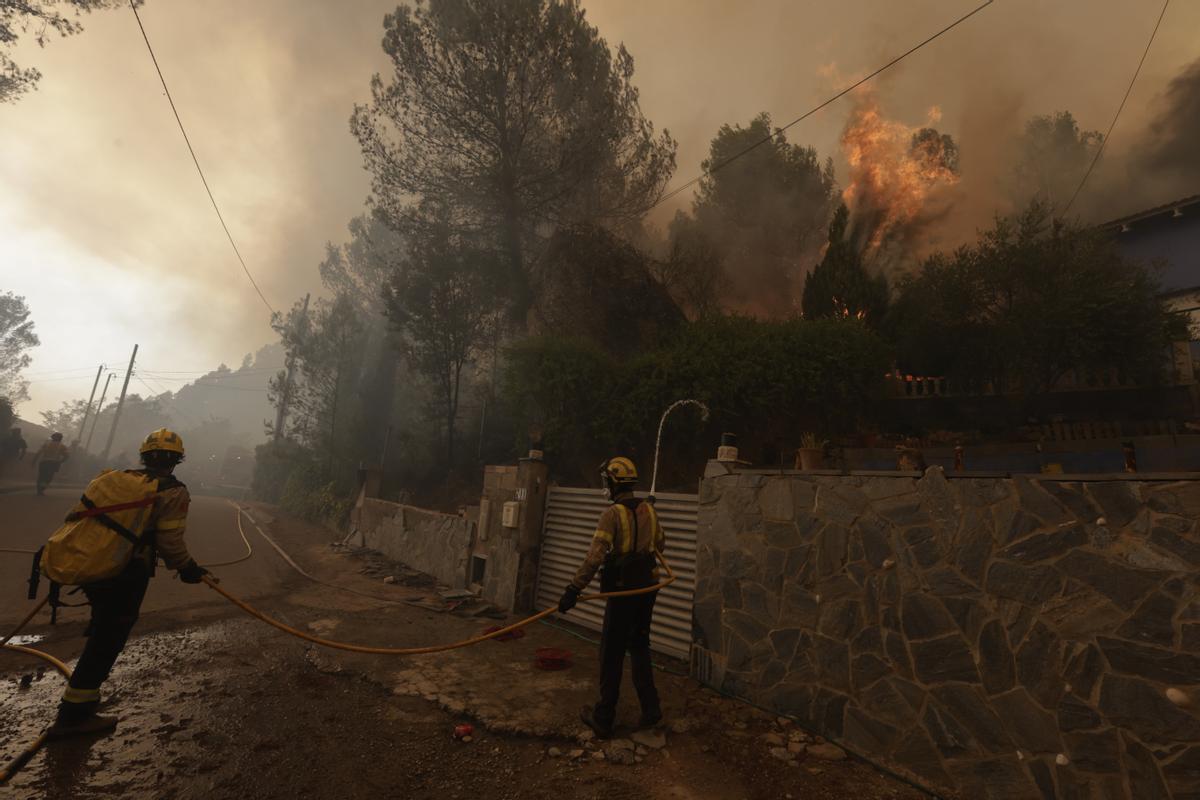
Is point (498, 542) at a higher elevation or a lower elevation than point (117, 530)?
lower

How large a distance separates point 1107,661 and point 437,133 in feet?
68.2

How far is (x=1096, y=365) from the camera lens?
39.0ft

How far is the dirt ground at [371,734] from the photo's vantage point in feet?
10.5

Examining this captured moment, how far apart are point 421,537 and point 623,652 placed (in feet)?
24.9

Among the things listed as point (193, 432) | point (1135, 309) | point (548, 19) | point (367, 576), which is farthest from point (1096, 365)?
point (193, 432)

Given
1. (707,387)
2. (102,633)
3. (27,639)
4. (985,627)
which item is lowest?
(27,639)

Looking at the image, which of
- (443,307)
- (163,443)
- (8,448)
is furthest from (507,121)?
(8,448)

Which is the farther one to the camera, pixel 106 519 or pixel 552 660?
pixel 552 660

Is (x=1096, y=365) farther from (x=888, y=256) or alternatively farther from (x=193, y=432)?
(x=193, y=432)

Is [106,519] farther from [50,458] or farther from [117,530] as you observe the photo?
[50,458]

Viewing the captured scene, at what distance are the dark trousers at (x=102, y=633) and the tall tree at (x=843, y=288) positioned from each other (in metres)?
17.2

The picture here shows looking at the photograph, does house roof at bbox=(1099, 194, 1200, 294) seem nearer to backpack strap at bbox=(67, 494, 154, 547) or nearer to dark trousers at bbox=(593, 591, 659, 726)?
dark trousers at bbox=(593, 591, 659, 726)

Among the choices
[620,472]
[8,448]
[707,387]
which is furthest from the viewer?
[8,448]

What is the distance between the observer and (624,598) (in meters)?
4.21
